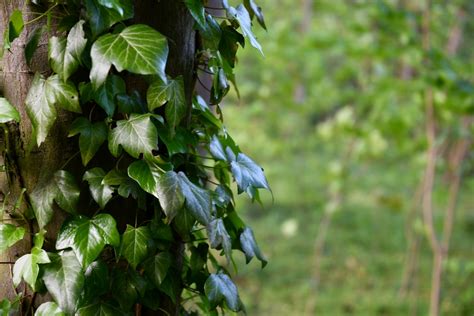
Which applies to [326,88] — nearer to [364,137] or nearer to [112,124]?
[364,137]

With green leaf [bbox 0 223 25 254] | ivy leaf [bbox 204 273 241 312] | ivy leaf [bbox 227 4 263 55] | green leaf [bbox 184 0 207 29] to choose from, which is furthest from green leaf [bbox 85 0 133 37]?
ivy leaf [bbox 204 273 241 312]

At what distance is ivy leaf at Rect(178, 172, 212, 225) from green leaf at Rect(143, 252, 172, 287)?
118mm

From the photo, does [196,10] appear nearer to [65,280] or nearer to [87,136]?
Result: [87,136]

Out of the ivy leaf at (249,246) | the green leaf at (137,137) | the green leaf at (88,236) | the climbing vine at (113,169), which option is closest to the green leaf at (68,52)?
the climbing vine at (113,169)

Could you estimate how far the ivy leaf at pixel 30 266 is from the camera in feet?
2.79

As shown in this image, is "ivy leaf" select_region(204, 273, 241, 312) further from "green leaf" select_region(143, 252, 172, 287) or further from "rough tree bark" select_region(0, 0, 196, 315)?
"rough tree bark" select_region(0, 0, 196, 315)

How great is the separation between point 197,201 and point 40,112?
0.27 metres

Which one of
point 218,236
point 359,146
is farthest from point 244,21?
point 359,146

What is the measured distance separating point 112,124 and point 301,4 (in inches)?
236

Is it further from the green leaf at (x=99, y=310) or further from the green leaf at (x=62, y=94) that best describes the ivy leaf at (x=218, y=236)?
the green leaf at (x=62, y=94)

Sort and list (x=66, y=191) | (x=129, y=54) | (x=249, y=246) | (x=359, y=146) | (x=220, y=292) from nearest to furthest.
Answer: (x=129, y=54)
(x=66, y=191)
(x=220, y=292)
(x=249, y=246)
(x=359, y=146)

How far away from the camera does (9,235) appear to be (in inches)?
35.0

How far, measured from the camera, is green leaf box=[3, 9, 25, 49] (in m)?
0.82

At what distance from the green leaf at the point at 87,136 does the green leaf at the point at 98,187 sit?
0.02 meters
